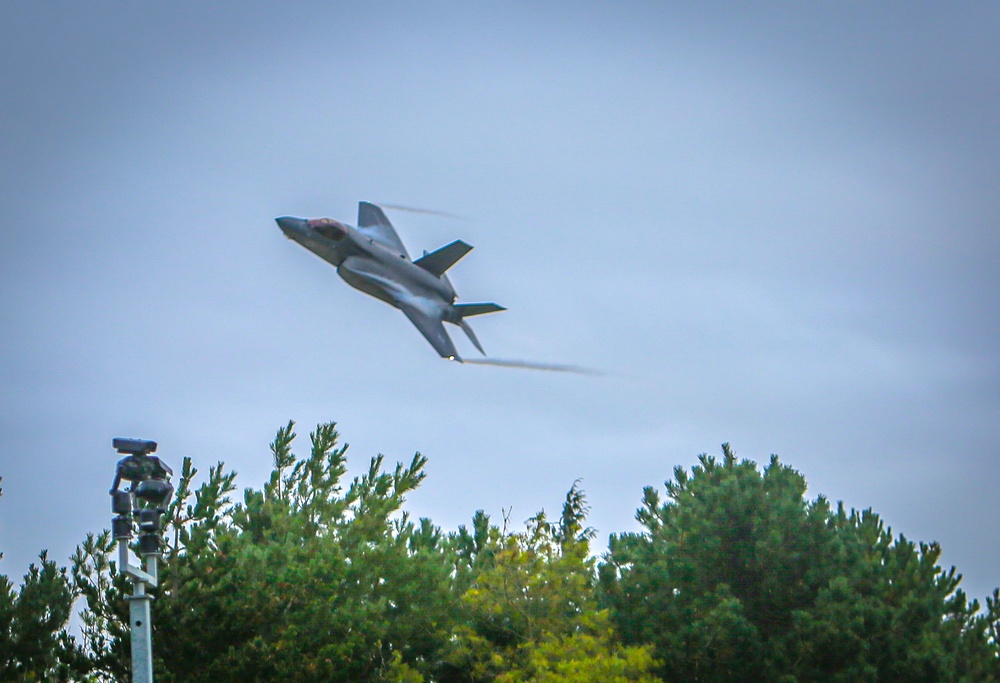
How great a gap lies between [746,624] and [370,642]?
915cm

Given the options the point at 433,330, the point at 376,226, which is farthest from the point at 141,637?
the point at 376,226

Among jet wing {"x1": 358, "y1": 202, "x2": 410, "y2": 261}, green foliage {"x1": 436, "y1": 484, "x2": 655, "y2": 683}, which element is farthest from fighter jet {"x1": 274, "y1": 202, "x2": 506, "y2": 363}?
green foliage {"x1": 436, "y1": 484, "x2": 655, "y2": 683}

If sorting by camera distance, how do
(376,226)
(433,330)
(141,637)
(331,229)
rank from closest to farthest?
(141,637), (433,330), (331,229), (376,226)

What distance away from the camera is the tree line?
91.7 ft

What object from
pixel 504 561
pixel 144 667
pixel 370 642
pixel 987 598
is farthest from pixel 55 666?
pixel 987 598

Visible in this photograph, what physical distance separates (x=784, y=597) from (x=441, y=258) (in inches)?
446

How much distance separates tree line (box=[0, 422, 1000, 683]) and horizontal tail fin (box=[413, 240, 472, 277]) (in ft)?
21.4

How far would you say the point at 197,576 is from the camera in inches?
1174

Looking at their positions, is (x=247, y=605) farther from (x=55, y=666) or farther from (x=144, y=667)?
(x=144, y=667)

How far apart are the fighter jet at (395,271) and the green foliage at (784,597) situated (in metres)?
7.27

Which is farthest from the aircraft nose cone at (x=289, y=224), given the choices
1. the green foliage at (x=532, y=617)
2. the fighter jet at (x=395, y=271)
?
the green foliage at (x=532, y=617)

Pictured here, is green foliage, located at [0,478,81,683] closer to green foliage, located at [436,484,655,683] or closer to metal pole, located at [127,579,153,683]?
green foliage, located at [436,484,655,683]

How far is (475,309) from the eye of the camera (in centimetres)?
2861

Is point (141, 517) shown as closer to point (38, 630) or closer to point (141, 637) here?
point (141, 637)
